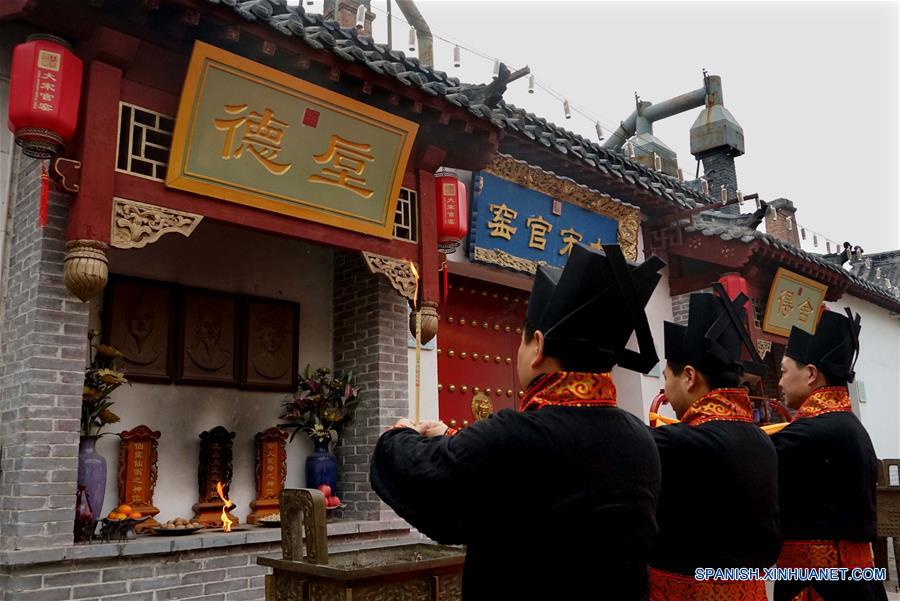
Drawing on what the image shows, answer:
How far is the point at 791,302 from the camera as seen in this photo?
11.1 m

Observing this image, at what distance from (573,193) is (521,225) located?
0.87m

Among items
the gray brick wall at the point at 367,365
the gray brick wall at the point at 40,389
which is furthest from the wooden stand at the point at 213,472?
the gray brick wall at the point at 40,389

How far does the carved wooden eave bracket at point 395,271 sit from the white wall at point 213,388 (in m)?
1.24

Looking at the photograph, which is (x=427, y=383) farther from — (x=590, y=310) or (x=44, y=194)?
(x=590, y=310)

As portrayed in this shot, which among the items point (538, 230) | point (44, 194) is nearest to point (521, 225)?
point (538, 230)

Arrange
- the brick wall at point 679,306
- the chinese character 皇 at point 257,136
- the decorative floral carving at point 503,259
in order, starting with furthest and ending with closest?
the brick wall at point 679,306 < the decorative floral carving at point 503,259 < the chinese character 皇 at point 257,136

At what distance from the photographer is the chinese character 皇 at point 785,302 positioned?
35.7ft

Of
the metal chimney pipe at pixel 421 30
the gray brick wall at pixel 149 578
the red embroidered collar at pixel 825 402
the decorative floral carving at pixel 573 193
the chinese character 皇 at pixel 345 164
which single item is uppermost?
the metal chimney pipe at pixel 421 30

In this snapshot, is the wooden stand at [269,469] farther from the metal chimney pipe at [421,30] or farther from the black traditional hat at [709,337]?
the metal chimney pipe at [421,30]

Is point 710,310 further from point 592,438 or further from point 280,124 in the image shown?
point 280,124

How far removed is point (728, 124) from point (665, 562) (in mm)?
13469

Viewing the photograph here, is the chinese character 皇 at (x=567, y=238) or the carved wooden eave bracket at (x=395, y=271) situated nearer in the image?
the carved wooden eave bracket at (x=395, y=271)

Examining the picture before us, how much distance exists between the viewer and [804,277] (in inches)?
440

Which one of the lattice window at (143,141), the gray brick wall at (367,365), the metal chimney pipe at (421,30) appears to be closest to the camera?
the lattice window at (143,141)
